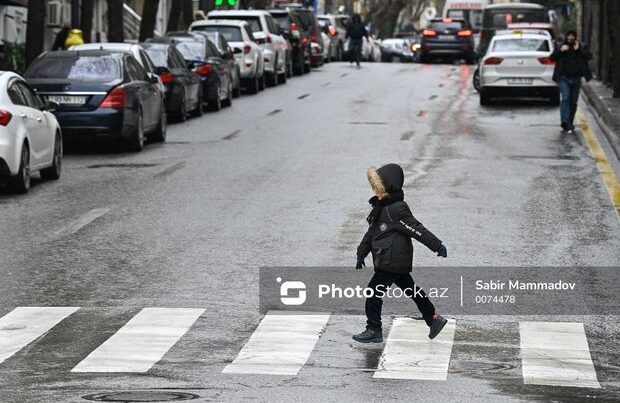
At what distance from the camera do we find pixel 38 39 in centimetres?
3250

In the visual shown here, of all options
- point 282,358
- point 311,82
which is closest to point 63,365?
point 282,358

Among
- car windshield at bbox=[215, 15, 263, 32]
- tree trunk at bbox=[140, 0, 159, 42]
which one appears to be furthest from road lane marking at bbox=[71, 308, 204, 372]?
car windshield at bbox=[215, 15, 263, 32]

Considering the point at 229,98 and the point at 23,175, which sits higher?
the point at 23,175

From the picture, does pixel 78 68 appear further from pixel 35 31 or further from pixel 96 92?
pixel 35 31

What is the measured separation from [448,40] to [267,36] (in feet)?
62.2

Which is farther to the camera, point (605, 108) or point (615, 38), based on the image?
point (615, 38)

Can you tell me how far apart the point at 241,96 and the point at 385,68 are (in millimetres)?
14517

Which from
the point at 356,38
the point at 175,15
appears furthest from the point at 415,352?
the point at 356,38

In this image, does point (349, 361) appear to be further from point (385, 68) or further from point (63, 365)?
point (385, 68)

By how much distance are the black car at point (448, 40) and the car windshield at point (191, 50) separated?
2673 cm

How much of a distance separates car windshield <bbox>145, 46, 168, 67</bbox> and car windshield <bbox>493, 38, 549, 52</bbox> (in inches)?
312

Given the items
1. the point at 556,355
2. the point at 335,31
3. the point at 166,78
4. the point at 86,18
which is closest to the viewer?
the point at 556,355

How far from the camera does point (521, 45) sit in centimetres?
3544

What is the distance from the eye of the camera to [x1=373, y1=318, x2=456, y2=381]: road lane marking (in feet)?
32.4
